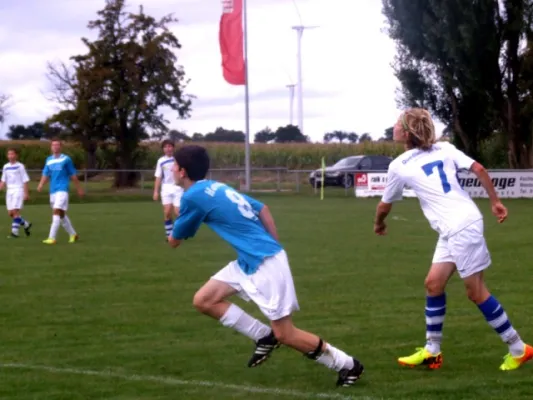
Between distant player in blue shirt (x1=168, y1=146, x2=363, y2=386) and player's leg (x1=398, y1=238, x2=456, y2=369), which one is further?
player's leg (x1=398, y1=238, x2=456, y2=369)

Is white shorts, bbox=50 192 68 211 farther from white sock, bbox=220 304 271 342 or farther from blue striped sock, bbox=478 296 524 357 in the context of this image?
blue striped sock, bbox=478 296 524 357

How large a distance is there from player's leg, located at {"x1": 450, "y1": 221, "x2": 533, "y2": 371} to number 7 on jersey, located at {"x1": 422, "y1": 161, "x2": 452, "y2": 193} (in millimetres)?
346

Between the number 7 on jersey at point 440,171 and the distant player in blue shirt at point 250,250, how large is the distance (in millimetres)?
1302

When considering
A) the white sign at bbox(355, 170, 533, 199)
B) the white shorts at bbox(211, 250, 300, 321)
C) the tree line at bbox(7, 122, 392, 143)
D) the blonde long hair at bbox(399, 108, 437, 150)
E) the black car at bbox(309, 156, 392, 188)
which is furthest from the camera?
the tree line at bbox(7, 122, 392, 143)

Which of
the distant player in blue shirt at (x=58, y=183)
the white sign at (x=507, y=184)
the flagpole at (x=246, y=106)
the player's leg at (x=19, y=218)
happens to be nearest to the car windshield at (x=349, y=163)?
the flagpole at (x=246, y=106)

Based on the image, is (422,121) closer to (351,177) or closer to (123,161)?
(351,177)

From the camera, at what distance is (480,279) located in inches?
296

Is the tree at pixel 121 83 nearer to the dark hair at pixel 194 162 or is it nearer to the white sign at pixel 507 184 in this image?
the white sign at pixel 507 184

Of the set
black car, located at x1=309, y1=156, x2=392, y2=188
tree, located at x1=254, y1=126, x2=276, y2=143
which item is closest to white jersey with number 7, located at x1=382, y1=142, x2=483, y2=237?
black car, located at x1=309, y1=156, x2=392, y2=188

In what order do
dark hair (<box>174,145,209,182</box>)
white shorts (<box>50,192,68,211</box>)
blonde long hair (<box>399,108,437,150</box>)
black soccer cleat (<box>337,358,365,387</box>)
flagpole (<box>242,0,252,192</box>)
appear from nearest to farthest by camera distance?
dark hair (<box>174,145,209,182</box>), black soccer cleat (<box>337,358,365,387</box>), blonde long hair (<box>399,108,437,150</box>), white shorts (<box>50,192,68,211</box>), flagpole (<box>242,0,252,192</box>)

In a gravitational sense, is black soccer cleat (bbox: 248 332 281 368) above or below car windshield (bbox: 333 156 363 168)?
below

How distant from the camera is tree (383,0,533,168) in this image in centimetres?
4353

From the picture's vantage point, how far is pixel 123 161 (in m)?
54.9

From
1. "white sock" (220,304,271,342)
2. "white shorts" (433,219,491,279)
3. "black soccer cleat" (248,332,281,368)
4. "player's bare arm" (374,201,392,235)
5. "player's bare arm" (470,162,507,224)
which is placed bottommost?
"black soccer cleat" (248,332,281,368)
